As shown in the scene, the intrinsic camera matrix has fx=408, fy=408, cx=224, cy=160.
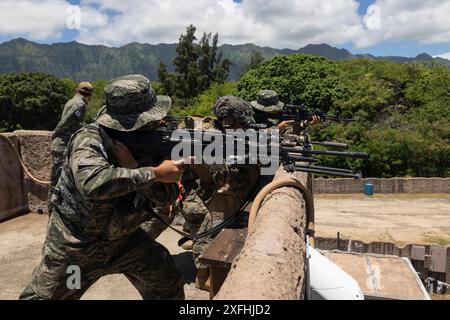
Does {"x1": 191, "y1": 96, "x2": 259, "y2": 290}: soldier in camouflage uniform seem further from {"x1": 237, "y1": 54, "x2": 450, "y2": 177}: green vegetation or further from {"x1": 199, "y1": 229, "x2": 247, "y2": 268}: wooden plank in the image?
{"x1": 237, "y1": 54, "x2": 450, "y2": 177}: green vegetation

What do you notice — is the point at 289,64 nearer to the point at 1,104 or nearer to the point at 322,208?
the point at 322,208

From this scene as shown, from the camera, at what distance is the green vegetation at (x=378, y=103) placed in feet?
70.2

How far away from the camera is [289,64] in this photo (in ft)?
90.0

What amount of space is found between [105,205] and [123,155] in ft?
Answer: 1.32

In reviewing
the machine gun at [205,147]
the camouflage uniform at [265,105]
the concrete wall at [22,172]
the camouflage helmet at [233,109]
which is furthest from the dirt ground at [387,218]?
the machine gun at [205,147]

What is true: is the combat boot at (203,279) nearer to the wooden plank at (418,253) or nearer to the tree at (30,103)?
the wooden plank at (418,253)

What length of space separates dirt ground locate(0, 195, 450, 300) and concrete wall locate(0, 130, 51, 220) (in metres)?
0.32

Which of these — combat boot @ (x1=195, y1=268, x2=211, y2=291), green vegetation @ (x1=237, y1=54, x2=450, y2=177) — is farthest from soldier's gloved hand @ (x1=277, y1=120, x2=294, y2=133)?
green vegetation @ (x1=237, y1=54, x2=450, y2=177)

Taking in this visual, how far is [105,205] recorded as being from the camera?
10.1ft

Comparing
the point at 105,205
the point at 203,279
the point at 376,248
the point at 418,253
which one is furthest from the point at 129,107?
the point at 418,253

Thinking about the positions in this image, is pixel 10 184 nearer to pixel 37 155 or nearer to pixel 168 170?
pixel 37 155

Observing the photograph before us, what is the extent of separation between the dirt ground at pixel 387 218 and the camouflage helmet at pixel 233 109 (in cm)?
609

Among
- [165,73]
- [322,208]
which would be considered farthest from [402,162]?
[165,73]

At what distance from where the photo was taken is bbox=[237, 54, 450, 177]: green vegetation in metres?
21.4
